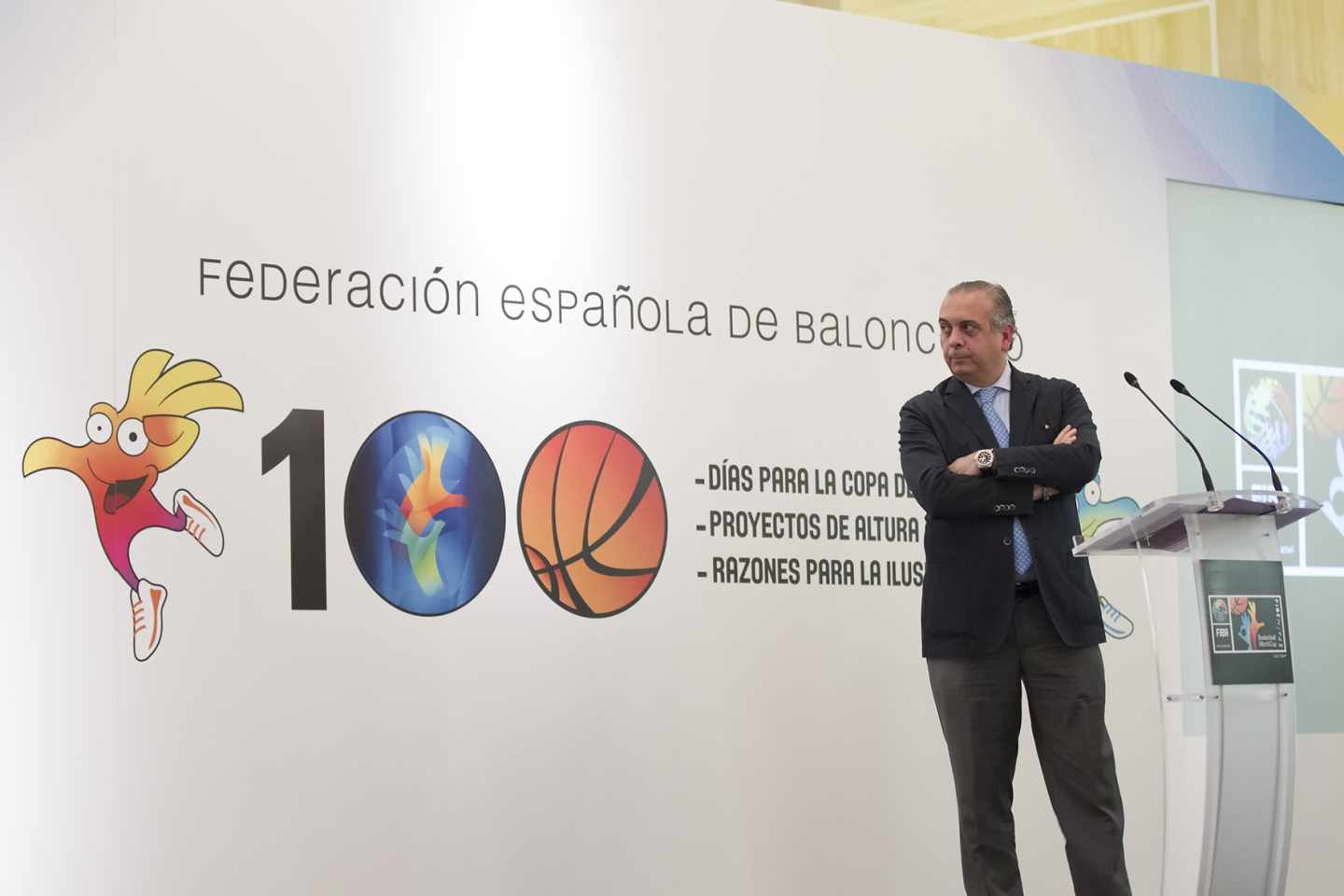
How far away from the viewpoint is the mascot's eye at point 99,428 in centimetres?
430

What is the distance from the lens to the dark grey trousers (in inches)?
159

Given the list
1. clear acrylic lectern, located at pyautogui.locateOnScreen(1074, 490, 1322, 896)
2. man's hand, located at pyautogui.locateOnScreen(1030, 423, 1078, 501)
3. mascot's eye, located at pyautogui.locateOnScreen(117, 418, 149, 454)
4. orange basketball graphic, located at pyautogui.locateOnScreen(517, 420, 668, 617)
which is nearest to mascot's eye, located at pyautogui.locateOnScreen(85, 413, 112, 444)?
mascot's eye, located at pyautogui.locateOnScreen(117, 418, 149, 454)

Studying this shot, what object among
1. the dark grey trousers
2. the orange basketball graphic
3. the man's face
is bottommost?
the dark grey trousers

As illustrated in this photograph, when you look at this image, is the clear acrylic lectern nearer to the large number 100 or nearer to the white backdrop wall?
the white backdrop wall

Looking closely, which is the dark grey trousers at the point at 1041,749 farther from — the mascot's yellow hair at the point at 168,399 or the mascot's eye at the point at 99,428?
the mascot's eye at the point at 99,428

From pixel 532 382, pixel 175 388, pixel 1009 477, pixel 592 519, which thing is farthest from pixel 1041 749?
pixel 175 388

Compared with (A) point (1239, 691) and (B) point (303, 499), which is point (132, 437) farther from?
(A) point (1239, 691)

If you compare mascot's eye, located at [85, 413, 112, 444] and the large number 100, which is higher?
mascot's eye, located at [85, 413, 112, 444]

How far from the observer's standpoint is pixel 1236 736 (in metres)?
3.58

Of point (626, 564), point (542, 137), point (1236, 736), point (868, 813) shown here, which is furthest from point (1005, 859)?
point (542, 137)

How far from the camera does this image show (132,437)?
434 cm

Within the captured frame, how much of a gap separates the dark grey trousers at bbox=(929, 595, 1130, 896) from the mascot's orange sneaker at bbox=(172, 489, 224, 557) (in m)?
2.03

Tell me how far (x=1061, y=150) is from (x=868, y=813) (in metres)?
2.52

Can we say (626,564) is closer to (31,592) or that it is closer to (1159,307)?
(31,592)
